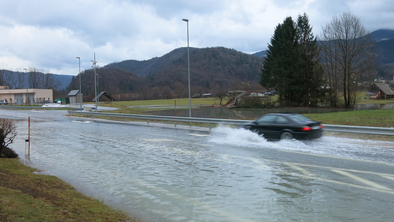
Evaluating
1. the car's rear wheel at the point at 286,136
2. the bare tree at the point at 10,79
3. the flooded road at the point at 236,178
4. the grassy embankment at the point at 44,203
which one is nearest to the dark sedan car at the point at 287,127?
the car's rear wheel at the point at 286,136

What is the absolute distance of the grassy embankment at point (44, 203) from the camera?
4720 millimetres

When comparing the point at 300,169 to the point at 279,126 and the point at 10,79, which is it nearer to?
the point at 279,126

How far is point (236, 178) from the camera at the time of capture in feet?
26.8

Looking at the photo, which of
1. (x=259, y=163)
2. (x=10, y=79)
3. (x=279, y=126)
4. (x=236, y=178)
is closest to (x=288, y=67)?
(x=279, y=126)

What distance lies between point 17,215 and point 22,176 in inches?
156

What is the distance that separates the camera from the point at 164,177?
28.0ft

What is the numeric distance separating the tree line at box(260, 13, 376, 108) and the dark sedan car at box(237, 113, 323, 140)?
40144mm

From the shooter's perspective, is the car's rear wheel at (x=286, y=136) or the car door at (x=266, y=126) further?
the car door at (x=266, y=126)

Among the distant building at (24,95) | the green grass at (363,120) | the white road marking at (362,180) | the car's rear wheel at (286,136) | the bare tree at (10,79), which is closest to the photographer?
the white road marking at (362,180)

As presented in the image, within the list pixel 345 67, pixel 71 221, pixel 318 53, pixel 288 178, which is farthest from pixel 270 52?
pixel 71 221

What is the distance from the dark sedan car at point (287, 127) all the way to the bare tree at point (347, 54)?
4011cm

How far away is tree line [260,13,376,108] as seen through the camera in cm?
4809

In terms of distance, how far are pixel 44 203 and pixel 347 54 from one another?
172 ft

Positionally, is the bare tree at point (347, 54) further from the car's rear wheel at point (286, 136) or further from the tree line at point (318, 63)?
the car's rear wheel at point (286, 136)
